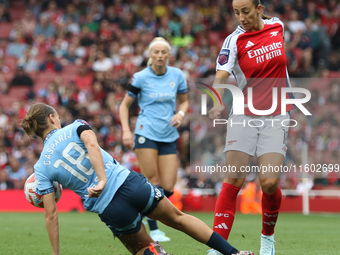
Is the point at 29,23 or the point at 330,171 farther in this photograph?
the point at 29,23

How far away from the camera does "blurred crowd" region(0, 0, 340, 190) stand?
548 inches

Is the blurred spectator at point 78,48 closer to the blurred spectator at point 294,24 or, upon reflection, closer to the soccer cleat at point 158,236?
the blurred spectator at point 294,24

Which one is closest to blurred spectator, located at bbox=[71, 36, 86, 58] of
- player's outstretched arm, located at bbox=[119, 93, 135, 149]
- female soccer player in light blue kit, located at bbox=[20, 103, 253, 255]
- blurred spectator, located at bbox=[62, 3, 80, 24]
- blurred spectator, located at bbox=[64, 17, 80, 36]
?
blurred spectator, located at bbox=[64, 17, 80, 36]

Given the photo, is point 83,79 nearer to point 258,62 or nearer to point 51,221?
point 258,62

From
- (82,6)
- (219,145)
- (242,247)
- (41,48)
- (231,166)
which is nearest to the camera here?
(231,166)

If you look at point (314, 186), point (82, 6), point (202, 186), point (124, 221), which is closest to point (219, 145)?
point (202, 186)

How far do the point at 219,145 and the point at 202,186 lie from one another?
142cm

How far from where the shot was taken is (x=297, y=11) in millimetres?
19234

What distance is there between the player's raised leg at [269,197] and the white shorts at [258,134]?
0.07 metres

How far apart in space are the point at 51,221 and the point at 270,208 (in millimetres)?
2023

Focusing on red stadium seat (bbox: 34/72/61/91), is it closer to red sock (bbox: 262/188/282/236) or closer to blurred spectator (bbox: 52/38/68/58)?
blurred spectator (bbox: 52/38/68/58)

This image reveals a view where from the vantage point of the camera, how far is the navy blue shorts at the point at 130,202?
4.05 meters

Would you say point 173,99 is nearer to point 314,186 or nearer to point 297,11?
point 314,186

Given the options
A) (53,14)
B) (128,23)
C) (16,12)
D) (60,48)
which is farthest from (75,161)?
(16,12)
